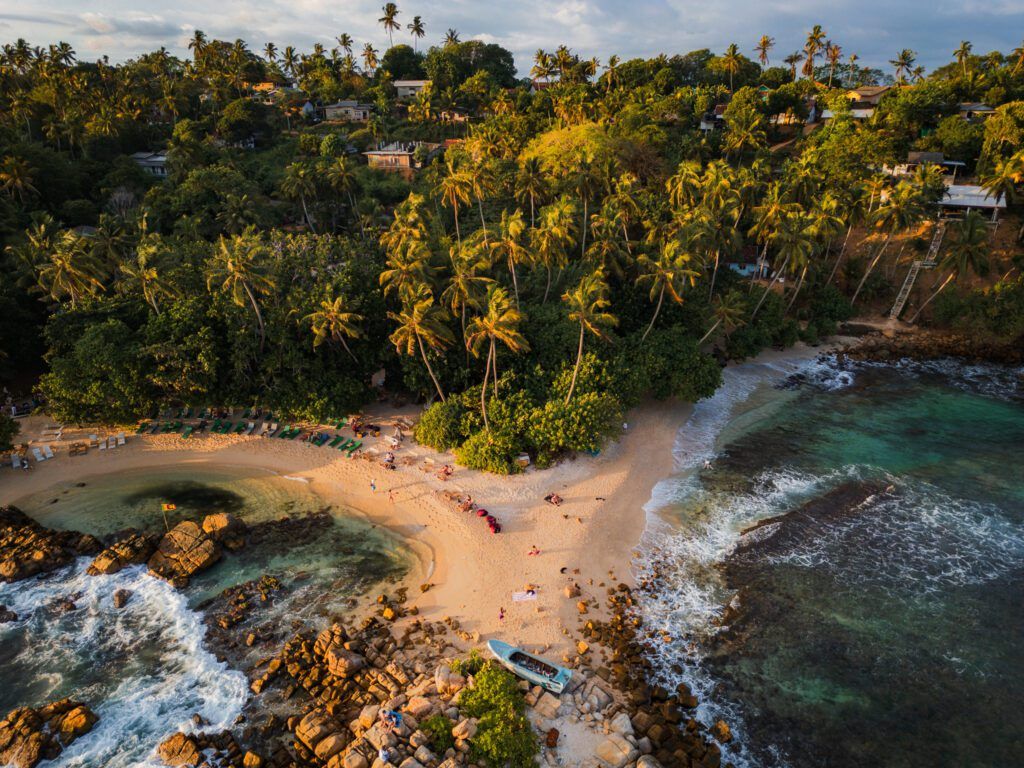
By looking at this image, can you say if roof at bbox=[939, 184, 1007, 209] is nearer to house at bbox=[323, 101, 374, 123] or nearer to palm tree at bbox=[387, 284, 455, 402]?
palm tree at bbox=[387, 284, 455, 402]

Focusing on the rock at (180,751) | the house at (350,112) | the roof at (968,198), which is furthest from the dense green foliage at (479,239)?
the rock at (180,751)

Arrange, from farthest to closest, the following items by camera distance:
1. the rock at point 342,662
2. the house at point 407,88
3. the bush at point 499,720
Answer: the house at point 407,88 < the rock at point 342,662 < the bush at point 499,720

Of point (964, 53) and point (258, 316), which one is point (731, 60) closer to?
point (964, 53)

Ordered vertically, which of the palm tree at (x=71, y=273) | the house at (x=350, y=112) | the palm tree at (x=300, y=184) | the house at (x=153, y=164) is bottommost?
the palm tree at (x=71, y=273)

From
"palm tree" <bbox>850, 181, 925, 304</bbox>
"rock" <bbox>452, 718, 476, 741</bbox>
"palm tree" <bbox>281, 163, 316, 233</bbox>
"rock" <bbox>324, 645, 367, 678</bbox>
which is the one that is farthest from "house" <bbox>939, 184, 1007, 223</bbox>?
"rock" <bbox>324, 645, 367, 678</bbox>

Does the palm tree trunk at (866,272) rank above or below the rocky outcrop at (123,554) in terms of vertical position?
above

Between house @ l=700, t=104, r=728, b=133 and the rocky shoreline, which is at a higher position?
house @ l=700, t=104, r=728, b=133

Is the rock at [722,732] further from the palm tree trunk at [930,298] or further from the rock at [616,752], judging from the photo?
the palm tree trunk at [930,298]
